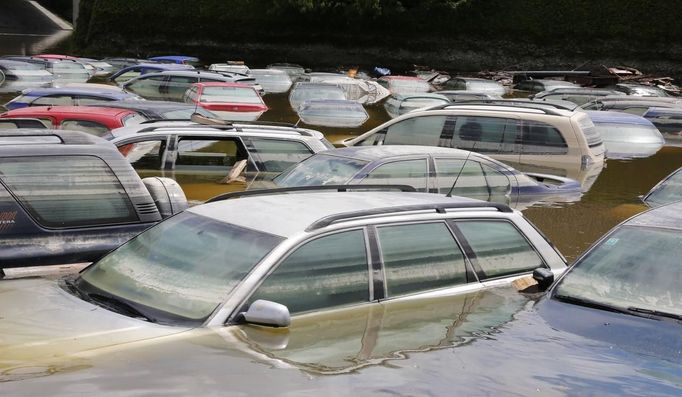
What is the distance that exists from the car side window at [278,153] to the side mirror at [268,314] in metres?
7.25

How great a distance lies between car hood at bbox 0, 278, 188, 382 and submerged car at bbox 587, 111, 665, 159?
52.8 feet

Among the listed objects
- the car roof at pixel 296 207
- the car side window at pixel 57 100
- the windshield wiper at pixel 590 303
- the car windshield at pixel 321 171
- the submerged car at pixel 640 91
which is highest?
the car roof at pixel 296 207

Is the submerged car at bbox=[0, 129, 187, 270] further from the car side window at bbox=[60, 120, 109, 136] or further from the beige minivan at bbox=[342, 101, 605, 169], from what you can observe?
the beige minivan at bbox=[342, 101, 605, 169]

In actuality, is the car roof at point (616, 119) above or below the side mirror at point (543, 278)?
below

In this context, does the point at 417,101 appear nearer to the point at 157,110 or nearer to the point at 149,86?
the point at 149,86

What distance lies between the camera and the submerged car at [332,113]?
25422 mm

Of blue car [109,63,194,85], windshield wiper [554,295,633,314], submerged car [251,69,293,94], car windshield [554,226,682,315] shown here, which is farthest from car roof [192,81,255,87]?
windshield wiper [554,295,633,314]

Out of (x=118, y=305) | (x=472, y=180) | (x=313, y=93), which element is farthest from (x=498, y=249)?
(x=313, y=93)

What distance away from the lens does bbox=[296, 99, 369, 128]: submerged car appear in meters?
25.4

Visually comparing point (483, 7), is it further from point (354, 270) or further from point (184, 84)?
point (354, 270)

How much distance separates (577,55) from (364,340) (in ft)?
194

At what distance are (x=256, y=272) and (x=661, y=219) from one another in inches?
112

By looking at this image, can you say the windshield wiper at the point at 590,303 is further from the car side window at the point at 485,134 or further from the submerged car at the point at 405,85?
the submerged car at the point at 405,85

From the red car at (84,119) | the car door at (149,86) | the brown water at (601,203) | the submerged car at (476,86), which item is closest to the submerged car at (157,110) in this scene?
the red car at (84,119)
